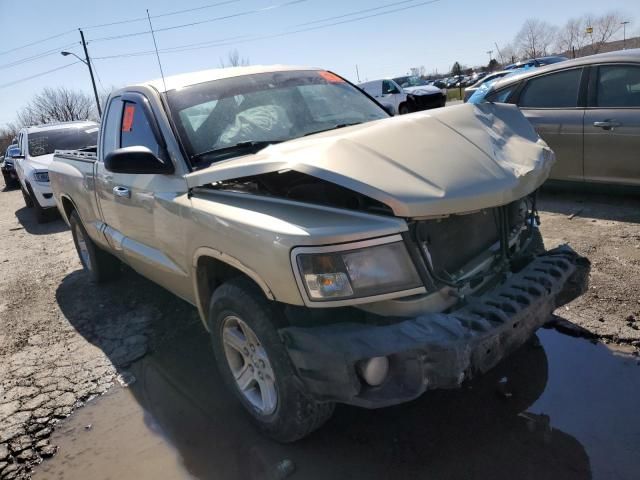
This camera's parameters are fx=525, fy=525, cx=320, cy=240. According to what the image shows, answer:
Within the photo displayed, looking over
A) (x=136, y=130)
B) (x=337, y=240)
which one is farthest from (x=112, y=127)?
(x=337, y=240)

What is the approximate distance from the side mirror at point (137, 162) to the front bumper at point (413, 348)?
1352 millimetres

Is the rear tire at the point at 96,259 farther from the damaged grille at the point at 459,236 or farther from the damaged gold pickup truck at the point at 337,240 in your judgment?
the damaged grille at the point at 459,236

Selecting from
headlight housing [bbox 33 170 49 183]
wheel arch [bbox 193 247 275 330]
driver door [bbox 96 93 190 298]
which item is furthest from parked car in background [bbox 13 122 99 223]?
wheel arch [bbox 193 247 275 330]

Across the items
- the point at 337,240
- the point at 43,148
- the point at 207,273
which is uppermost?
the point at 43,148

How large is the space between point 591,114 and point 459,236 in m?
4.23

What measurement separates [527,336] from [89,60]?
103 ft

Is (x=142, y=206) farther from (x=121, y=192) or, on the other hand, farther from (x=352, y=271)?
(x=352, y=271)

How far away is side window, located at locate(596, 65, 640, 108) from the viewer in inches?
218

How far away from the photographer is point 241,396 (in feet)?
9.67

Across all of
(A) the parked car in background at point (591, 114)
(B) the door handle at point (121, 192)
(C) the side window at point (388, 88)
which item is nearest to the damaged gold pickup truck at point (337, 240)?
(B) the door handle at point (121, 192)

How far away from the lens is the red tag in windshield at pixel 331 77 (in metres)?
4.09

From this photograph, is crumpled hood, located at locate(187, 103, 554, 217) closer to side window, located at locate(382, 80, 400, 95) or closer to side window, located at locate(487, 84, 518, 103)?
side window, located at locate(487, 84, 518, 103)

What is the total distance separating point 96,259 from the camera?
556cm

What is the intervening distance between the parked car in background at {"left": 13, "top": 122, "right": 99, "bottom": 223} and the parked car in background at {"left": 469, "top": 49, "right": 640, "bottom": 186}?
323 inches
